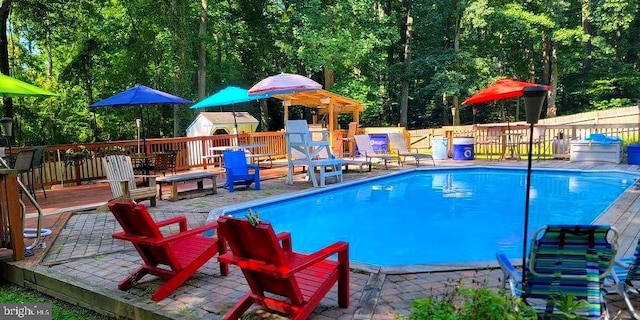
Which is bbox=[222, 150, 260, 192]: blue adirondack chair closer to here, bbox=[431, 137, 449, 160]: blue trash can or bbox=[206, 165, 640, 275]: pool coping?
bbox=[206, 165, 640, 275]: pool coping

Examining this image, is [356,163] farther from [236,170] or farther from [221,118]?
[221,118]

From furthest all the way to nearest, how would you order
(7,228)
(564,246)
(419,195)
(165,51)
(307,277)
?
(165,51)
(419,195)
(7,228)
(307,277)
(564,246)

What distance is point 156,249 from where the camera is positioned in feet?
10.9

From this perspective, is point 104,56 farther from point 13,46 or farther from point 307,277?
point 307,277

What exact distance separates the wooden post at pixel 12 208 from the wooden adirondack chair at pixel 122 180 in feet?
6.95

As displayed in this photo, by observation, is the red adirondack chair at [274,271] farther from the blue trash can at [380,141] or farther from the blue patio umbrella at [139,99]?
the blue trash can at [380,141]

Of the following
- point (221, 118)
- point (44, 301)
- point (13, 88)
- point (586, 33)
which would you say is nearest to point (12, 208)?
point (44, 301)

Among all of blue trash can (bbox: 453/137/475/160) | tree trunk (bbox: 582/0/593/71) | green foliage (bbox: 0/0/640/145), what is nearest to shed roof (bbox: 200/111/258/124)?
green foliage (bbox: 0/0/640/145)

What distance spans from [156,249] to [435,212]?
16.5ft

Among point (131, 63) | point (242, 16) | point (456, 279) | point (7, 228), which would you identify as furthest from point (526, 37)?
point (7, 228)

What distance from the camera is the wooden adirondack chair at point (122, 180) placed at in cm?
650

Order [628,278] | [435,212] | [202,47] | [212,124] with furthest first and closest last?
[202,47], [212,124], [435,212], [628,278]

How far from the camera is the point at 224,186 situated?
898cm

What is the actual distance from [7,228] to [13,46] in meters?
17.1
